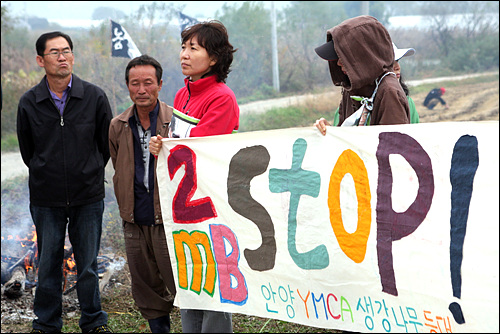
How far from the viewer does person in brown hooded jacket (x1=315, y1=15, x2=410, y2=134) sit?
321 cm

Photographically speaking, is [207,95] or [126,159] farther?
[126,159]

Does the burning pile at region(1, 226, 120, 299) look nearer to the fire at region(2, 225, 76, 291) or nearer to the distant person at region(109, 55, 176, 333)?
the fire at region(2, 225, 76, 291)

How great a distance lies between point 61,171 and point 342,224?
6.74 ft

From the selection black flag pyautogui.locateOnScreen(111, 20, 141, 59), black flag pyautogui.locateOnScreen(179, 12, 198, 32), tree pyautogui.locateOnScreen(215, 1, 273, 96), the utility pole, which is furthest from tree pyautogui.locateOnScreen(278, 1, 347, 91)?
black flag pyautogui.locateOnScreen(111, 20, 141, 59)

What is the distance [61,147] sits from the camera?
13.8 feet

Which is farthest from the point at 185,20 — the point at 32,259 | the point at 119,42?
the point at 32,259

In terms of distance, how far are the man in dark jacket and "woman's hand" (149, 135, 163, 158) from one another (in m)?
0.76

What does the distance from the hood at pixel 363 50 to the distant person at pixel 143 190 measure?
48.5 inches

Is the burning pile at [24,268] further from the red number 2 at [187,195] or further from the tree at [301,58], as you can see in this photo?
the tree at [301,58]

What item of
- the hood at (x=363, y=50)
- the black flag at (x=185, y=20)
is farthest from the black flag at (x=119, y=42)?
the hood at (x=363, y=50)

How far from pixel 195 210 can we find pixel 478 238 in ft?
5.26

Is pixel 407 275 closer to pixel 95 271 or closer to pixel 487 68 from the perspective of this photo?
pixel 95 271

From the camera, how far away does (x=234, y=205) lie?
3516mm

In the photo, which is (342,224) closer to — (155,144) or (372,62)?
(372,62)
